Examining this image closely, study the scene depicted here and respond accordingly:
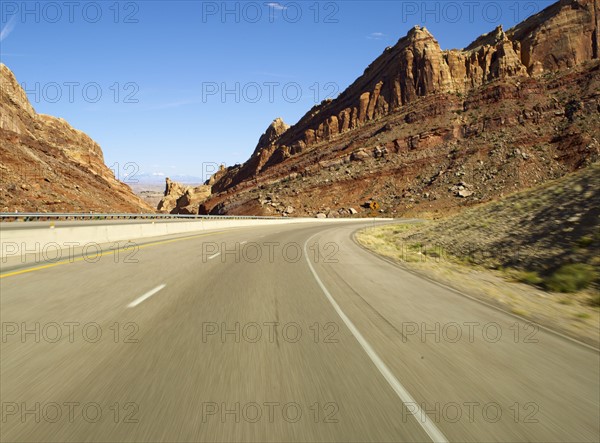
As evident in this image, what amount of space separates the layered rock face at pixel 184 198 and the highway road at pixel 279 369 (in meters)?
109

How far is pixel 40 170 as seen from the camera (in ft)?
197

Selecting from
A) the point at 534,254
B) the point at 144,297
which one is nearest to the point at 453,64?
the point at 534,254

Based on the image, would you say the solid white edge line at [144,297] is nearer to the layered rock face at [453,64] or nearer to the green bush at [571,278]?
the green bush at [571,278]

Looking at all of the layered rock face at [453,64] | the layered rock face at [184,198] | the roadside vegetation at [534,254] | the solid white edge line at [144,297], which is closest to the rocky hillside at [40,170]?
the layered rock face at [184,198]

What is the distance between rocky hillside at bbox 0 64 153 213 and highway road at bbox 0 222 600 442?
48389 mm

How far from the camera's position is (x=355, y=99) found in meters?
105

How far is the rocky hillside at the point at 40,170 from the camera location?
5162cm

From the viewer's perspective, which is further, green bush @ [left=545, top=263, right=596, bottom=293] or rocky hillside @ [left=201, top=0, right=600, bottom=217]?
rocky hillside @ [left=201, top=0, right=600, bottom=217]

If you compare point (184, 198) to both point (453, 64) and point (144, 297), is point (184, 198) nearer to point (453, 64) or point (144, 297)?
point (453, 64)

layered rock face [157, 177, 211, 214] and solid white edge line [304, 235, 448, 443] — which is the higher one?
layered rock face [157, 177, 211, 214]

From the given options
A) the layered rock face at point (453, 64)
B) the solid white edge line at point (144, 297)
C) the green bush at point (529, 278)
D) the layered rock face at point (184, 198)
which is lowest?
the green bush at point (529, 278)

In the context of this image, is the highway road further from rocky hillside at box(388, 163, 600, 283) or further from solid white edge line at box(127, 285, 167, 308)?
rocky hillside at box(388, 163, 600, 283)

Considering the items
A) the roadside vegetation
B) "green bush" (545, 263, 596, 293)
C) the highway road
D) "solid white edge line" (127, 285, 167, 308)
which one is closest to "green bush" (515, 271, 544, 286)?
the roadside vegetation

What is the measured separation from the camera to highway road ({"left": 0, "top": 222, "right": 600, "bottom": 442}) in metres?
3.17
